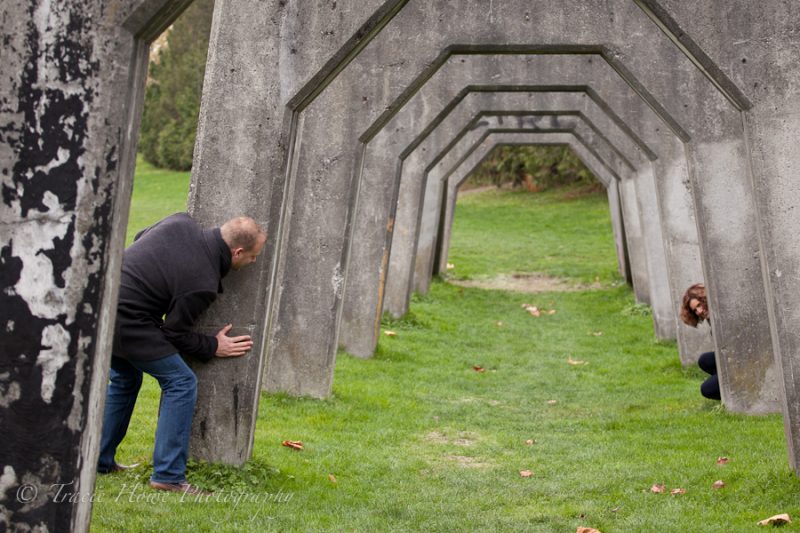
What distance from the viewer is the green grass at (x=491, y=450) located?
721 cm

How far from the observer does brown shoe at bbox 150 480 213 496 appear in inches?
288

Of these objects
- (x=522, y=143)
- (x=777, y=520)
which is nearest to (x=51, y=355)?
(x=777, y=520)

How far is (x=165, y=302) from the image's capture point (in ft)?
23.6

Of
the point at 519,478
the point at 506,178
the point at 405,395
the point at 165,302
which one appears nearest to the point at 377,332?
the point at 405,395

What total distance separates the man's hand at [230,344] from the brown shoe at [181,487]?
861 mm

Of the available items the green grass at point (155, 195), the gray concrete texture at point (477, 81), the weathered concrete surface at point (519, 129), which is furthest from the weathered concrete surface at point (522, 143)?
the green grass at point (155, 195)

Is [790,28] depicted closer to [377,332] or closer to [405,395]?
[405,395]

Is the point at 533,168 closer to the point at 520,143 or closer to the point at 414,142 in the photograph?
the point at 520,143

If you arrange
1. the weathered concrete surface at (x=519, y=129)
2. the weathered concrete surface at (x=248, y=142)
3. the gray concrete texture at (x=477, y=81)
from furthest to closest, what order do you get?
the weathered concrete surface at (x=519, y=129), the gray concrete texture at (x=477, y=81), the weathered concrete surface at (x=248, y=142)

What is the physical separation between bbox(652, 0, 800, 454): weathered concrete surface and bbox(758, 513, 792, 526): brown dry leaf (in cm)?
72

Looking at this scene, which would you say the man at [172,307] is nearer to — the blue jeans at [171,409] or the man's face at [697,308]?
the blue jeans at [171,409]

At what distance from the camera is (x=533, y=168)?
44625 millimetres

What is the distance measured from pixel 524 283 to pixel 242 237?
21.8 metres

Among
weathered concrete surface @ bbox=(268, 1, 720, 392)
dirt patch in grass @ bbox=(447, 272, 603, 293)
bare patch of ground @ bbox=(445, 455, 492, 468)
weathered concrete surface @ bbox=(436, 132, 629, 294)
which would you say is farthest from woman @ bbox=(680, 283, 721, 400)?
dirt patch in grass @ bbox=(447, 272, 603, 293)
